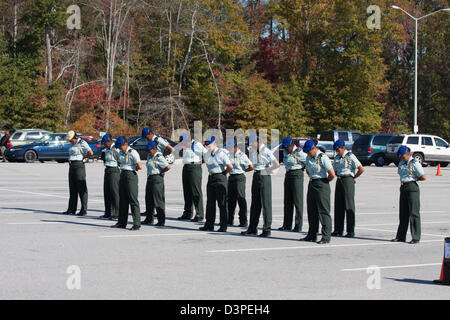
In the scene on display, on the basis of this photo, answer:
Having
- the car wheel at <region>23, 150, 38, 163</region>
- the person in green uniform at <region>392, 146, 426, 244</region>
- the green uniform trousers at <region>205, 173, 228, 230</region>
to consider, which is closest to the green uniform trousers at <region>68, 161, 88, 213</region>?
the green uniform trousers at <region>205, 173, 228, 230</region>

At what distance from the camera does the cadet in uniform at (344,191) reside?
1401 centimetres

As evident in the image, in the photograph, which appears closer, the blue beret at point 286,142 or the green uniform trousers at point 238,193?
the blue beret at point 286,142

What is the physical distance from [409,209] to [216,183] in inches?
149

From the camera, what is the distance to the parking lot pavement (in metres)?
8.55

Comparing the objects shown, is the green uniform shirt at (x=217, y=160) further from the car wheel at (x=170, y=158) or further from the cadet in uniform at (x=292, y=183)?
the car wheel at (x=170, y=158)

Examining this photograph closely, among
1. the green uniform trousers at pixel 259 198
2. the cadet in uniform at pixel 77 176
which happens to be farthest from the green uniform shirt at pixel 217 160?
the cadet in uniform at pixel 77 176

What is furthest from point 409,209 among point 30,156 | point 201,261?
point 30,156

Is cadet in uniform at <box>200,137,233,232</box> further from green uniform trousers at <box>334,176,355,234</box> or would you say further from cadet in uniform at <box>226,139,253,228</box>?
green uniform trousers at <box>334,176,355,234</box>

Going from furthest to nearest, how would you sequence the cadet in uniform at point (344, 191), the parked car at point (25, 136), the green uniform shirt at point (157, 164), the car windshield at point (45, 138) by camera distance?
the parked car at point (25, 136)
the car windshield at point (45, 138)
the green uniform shirt at point (157, 164)
the cadet in uniform at point (344, 191)

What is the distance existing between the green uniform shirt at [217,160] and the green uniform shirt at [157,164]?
3.43ft

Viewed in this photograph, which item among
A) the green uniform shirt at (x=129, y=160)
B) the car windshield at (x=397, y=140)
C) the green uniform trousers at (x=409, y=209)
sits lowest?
the green uniform trousers at (x=409, y=209)

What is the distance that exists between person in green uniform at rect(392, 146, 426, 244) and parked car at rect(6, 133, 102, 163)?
92.0ft

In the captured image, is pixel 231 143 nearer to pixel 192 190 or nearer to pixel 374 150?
pixel 192 190
